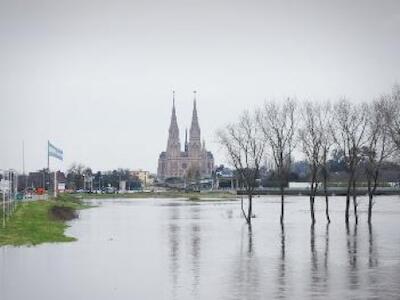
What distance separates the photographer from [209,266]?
31969 millimetres

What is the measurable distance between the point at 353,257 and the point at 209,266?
8.27 metres

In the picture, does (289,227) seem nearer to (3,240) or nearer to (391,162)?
(391,162)

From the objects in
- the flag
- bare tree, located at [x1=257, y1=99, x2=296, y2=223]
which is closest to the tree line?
bare tree, located at [x1=257, y1=99, x2=296, y2=223]

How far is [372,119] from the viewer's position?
208 ft

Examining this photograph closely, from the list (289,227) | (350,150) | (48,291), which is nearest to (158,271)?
(48,291)

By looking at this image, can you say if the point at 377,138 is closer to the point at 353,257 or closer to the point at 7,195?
the point at 353,257

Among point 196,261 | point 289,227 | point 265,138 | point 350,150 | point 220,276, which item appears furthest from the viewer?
point 265,138

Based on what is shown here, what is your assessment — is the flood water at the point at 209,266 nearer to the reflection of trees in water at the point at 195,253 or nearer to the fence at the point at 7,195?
the reflection of trees in water at the point at 195,253

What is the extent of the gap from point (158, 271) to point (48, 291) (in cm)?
625

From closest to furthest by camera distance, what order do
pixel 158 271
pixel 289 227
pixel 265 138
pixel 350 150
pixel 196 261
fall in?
1. pixel 158 271
2. pixel 196 261
3. pixel 289 227
4. pixel 350 150
5. pixel 265 138

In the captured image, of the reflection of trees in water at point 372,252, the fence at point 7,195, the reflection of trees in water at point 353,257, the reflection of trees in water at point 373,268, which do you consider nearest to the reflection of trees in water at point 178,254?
the reflection of trees in water at point 353,257

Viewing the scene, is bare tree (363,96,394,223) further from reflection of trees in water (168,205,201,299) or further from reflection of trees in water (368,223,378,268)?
reflection of trees in water (168,205,201,299)

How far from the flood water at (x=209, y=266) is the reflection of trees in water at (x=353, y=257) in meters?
0.04

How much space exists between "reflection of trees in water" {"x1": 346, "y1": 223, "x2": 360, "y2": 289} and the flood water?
0.13 ft
